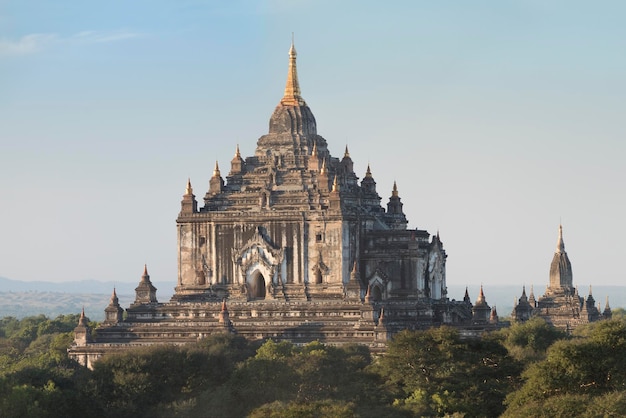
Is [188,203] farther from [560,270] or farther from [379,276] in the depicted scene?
[560,270]

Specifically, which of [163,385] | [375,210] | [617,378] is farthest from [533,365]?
[375,210]

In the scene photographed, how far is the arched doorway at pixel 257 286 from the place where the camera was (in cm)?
8425

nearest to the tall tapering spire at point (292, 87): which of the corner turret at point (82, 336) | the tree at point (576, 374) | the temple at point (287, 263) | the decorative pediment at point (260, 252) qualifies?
the temple at point (287, 263)

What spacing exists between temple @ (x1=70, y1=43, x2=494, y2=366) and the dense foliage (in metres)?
6.58

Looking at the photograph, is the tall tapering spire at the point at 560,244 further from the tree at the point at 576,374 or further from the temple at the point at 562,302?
the tree at the point at 576,374

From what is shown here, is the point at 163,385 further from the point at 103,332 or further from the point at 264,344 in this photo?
the point at 103,332

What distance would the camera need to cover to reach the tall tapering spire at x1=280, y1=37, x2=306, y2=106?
8944cm

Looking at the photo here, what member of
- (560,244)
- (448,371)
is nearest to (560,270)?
(560,244)

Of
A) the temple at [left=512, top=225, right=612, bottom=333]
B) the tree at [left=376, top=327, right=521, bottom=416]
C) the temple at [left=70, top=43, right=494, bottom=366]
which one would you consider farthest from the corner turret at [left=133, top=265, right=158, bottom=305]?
the temple at [left=512, top=225, right=612, bottom=333]

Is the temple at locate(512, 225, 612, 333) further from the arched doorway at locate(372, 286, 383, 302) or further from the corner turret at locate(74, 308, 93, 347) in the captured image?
the corner turret at locate(74, 308, 93, 347)

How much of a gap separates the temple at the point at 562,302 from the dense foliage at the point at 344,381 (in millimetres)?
38577

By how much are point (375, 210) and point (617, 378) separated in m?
29.3

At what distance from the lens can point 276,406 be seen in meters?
61.2

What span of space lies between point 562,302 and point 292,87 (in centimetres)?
3043
